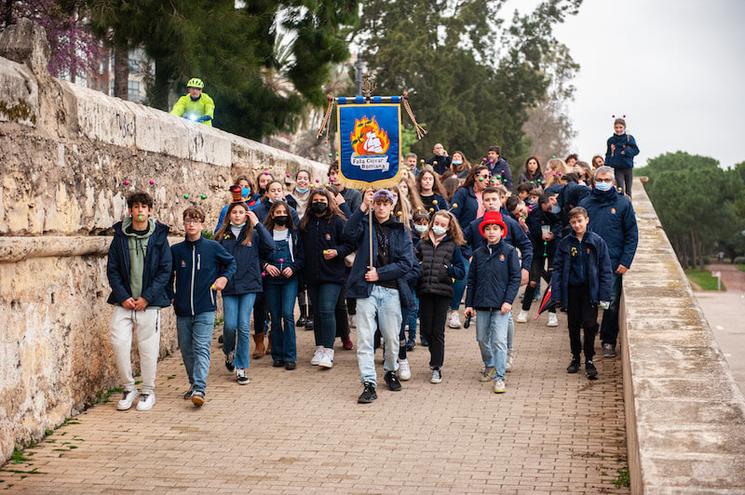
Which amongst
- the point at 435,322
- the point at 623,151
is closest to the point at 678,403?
the point at 435,322

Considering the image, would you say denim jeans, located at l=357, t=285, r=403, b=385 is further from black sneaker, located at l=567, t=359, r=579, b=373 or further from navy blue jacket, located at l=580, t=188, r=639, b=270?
navy blue jacket, located at l=580, t=188, r=639, b=270

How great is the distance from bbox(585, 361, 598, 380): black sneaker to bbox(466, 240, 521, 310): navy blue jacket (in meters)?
1.01

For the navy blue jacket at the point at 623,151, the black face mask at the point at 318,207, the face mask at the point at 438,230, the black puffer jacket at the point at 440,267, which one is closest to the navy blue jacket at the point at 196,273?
the black face mask at the point at 318,207

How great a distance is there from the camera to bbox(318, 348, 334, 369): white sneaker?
10453 millimetres

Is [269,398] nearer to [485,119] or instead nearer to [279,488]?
[279,488]

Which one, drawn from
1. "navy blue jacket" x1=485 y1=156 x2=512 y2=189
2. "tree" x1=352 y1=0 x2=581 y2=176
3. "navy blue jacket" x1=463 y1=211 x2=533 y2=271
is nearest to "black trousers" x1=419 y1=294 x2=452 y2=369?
"navy blue jacket" x1=463 y1=211 x2=533 y2=271

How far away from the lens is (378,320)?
949cm

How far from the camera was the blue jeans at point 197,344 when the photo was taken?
896 cm

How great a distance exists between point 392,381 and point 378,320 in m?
0.56

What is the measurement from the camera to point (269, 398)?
366 inches

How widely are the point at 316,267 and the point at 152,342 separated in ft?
7.18

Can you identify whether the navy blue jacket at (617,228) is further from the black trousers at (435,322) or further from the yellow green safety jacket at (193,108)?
the yellow green safety jacket at (193,108)

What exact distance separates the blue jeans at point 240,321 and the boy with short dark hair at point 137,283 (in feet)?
3.65

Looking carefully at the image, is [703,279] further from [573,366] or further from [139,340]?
[139,340]
